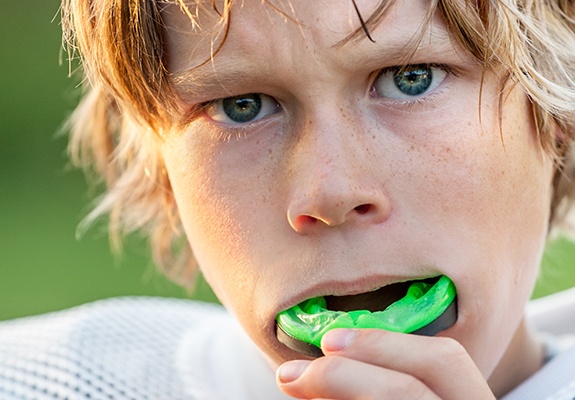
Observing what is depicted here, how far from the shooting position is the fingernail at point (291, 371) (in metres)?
1.00

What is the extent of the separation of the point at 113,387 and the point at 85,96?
27.7 inches

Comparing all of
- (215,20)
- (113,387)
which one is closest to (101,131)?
(113,387)

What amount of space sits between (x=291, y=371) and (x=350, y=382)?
63mm

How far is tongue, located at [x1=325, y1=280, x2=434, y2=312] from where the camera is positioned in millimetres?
1165

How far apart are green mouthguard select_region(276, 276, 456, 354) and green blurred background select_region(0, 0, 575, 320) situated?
4.55 feet

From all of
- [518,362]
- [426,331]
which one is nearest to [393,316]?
[426,331]

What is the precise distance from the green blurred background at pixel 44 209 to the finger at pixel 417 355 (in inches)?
57.4

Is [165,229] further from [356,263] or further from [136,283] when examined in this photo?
[136,283]

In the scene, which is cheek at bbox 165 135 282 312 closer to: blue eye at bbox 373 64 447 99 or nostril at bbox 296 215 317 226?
nostril at bbox 296 215 317 226

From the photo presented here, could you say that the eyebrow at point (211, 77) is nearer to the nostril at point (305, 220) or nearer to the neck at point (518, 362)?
the nostril at point (305, 220)

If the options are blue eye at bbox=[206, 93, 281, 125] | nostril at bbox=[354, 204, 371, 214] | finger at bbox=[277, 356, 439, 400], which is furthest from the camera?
blue eye at bbox=[206, 93, 281, 125]

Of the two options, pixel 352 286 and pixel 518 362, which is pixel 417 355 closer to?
pixel 352 286

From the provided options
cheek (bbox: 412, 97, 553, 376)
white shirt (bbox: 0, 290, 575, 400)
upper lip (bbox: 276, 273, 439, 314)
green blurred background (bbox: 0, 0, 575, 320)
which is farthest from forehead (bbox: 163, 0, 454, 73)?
green blurred background (bbox: 0, 0, 575, 320)

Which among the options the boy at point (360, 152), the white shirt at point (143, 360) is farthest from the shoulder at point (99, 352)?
the boy at point (360, 152)
